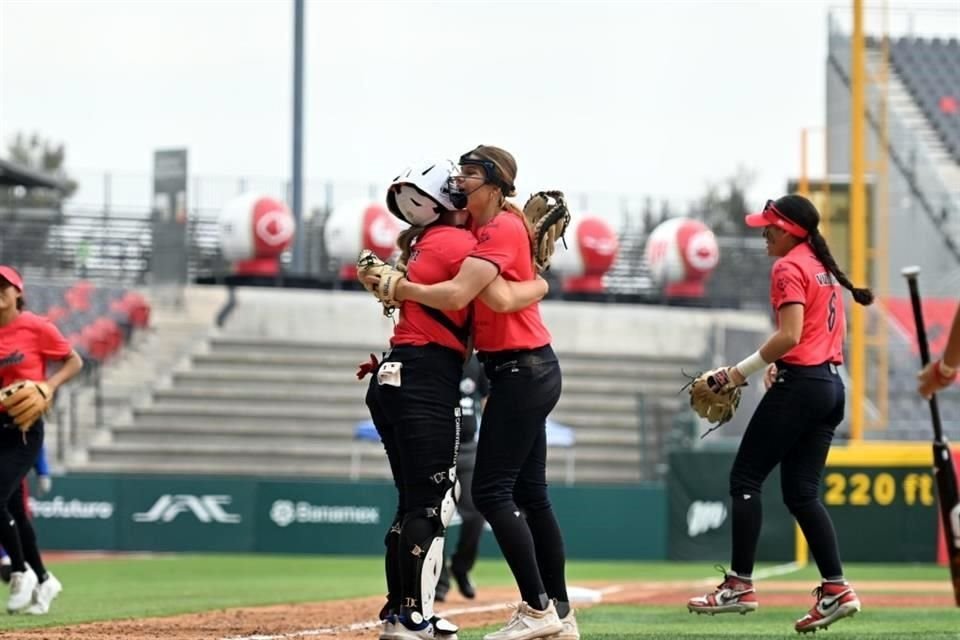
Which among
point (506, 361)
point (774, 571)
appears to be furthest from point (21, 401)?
point (774, 571)

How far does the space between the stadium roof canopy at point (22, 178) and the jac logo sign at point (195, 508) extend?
401 inches

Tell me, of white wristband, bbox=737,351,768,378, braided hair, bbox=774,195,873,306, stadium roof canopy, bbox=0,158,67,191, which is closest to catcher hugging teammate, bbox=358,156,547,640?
white wristband, bbox=737,351,768,378

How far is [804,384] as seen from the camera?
982 centimetres

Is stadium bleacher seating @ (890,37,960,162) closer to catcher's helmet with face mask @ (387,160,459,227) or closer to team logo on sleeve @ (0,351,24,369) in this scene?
team logo on sleeve @ (0,351,24,369)

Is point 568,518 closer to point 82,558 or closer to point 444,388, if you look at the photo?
point 82,558

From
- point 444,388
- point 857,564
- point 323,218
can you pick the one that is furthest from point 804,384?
point 323,218

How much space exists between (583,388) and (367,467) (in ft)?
16.1

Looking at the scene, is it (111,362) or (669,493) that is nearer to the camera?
(669,493)

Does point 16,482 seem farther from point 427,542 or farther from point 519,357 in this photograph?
point 519,357

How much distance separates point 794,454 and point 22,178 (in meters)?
26.4

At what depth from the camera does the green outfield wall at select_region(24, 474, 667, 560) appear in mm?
24750

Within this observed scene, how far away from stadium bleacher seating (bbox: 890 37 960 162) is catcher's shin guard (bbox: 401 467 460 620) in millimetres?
25935

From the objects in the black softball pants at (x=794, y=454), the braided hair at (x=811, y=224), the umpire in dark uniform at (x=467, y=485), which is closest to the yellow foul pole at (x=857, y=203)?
the umpire in dark uniform at (x=467, y=485)

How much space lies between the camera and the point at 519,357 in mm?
8336
